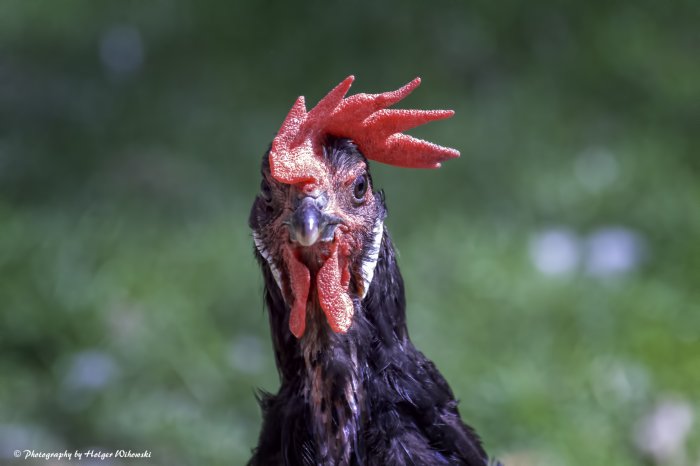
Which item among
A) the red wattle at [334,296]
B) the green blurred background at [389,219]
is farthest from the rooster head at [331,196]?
the green blurred background at [389,219]

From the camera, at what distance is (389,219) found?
193 inches

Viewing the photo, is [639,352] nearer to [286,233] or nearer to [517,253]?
[517,253]

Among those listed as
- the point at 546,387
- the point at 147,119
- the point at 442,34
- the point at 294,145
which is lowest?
the point at 294,145

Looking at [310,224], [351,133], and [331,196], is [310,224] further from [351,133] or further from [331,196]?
[351,133]

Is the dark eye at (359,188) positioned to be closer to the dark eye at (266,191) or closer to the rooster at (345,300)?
the rooster at (345,300)

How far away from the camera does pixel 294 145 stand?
2211 mm

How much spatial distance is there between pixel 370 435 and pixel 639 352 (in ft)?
7.55

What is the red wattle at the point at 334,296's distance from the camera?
2146mm

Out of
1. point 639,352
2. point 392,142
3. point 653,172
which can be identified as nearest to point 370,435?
point 392,142

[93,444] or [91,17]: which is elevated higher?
[91,17]

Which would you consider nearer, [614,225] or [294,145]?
[294,145]

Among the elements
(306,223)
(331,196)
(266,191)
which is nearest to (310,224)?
(306,223)

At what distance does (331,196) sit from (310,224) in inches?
5.4

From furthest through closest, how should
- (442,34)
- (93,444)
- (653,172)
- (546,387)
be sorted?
(442,34), (653,172), (546,387), (93,444)
